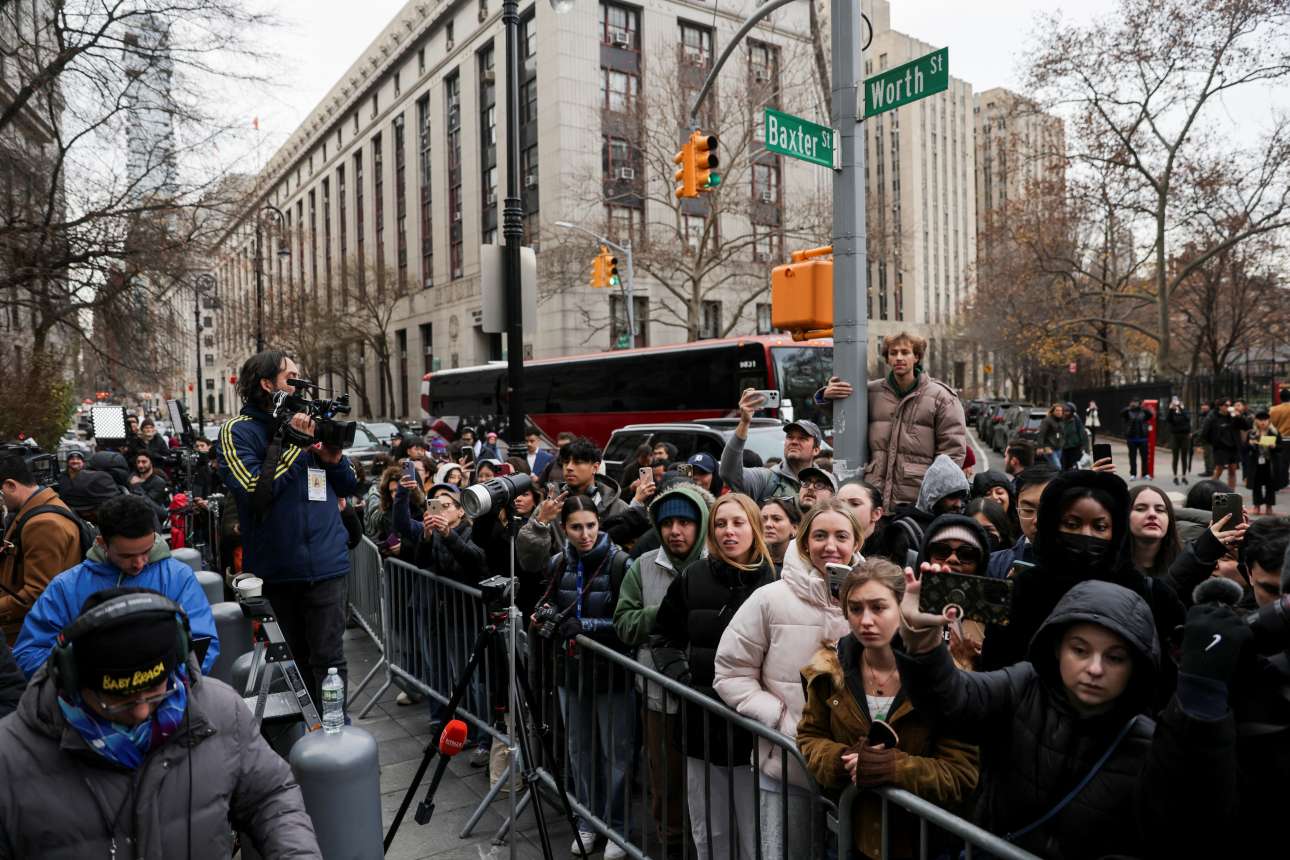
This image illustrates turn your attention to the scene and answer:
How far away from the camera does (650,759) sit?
13.0 ft

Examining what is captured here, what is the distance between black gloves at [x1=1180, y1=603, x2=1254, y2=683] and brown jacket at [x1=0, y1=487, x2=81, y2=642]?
199 inches

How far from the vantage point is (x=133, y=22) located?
43.5 ft

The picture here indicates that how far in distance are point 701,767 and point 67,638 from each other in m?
2.49

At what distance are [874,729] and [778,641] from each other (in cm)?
83

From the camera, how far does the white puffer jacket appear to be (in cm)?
334

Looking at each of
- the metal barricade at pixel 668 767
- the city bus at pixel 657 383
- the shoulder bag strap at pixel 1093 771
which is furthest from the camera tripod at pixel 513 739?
the city bus at pixel 657 383

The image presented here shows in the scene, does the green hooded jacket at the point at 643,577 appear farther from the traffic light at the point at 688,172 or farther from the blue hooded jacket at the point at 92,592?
the traffic light at the point at 688,172

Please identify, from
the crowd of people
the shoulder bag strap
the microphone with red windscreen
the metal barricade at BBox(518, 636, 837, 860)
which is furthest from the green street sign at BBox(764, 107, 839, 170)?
the shoulder bag strap

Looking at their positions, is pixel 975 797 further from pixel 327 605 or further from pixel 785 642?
pixel 327 605

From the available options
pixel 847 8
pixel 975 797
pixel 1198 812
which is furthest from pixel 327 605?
pixel 847 8

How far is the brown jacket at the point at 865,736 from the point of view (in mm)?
2633

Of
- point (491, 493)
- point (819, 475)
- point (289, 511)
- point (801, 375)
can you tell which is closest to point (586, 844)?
point (491, 493)

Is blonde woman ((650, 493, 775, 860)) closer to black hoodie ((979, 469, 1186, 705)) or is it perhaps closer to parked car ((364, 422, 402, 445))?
black hoodie ((979, 469, 1186, 705))

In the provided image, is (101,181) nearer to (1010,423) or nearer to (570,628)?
(570,628)
